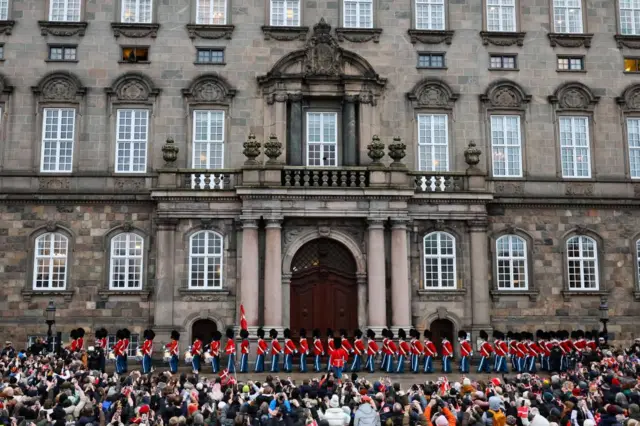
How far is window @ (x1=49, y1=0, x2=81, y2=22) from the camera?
124 feet

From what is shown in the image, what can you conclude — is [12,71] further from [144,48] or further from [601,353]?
[601,353]

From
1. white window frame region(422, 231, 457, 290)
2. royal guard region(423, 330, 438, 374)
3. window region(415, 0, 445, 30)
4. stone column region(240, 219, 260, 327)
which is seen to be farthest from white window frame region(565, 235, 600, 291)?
stone column region(240, 219, 260, 327)

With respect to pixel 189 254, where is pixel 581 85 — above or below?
above

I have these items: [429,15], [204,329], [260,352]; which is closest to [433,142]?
[429,15]

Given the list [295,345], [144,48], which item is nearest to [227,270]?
[295,345]

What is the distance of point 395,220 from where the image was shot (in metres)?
33.9

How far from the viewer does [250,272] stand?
3347 centimetres

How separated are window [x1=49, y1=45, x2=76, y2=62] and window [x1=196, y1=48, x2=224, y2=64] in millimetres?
6281

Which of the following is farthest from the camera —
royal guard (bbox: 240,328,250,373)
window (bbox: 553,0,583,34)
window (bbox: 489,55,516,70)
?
window (bbox: 553,0,583,34)

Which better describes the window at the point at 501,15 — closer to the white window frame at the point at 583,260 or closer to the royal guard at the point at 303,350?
the white window frame at the point at 583,260

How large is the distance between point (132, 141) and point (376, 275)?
45.9ft

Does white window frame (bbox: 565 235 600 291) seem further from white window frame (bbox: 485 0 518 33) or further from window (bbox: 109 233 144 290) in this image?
window (bbox: 109 233 144 290)

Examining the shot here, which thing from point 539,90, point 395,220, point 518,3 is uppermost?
A: point 518,3

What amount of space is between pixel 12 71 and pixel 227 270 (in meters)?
14.9
